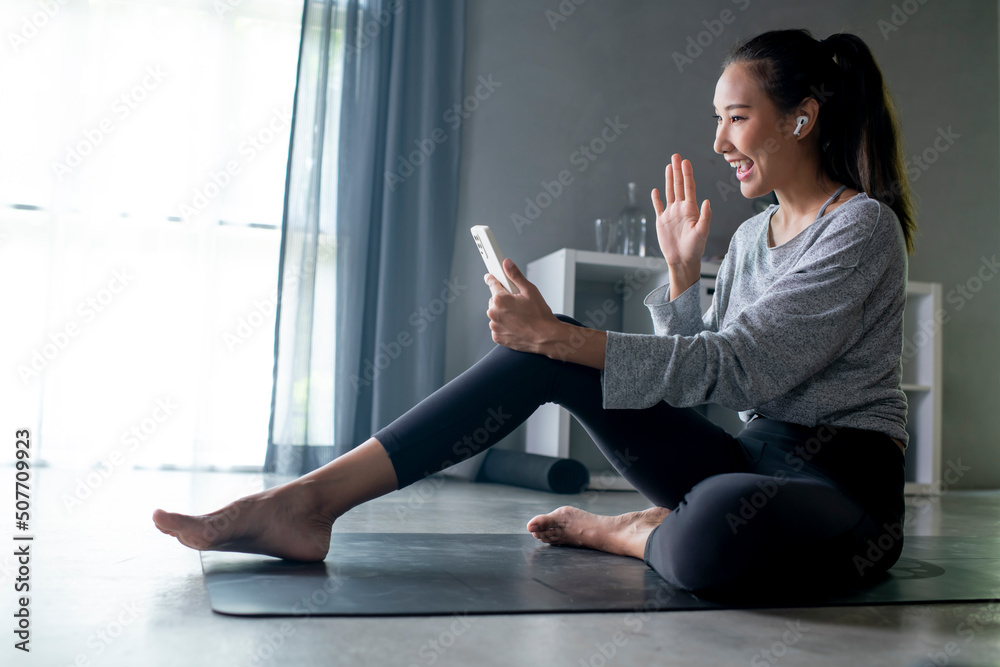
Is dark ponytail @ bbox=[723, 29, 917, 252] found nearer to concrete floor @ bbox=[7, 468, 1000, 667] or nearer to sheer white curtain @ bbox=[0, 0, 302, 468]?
concrete floor @ bbox=[7, 468, 1000, 667]

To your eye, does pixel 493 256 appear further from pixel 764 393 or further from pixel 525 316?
pixel 764 393

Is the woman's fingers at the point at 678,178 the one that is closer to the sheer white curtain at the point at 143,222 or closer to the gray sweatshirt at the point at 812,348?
the gray sweatshirt at the point at 812,348

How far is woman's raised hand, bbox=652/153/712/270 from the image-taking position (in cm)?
142

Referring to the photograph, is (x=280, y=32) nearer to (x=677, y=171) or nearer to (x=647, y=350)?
(x=677, y=171)

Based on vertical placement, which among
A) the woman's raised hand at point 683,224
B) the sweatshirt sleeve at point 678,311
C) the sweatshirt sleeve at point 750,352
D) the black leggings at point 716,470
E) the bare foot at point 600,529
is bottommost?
the bare foot at point 600,529

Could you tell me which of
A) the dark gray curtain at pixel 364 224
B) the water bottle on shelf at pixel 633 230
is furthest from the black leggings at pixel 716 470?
the water bottle on shelf at pixel 633 230

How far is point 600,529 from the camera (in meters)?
1.42

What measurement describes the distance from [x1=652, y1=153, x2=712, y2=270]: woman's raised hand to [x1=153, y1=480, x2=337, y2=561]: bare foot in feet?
2.41

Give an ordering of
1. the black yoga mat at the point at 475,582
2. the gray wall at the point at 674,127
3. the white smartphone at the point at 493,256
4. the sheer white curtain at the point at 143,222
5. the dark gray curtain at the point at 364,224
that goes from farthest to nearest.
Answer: the gray wall at the point at 674,127 < the dark gray curtain at the point at 364,224 < the sheer white curtain at the point at 143,222 < the white smartphone at the point at 493,256 < the black yoga mat at the point at 475,582

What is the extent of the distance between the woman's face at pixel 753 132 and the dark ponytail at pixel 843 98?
0.02 m

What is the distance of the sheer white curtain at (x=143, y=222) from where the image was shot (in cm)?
281

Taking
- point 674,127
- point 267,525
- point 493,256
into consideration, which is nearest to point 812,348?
point 493,256

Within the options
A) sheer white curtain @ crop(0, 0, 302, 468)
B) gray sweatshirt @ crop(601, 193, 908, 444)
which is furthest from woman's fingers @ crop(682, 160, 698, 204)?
sheer white curtain @ crop(0, 0, 302, 468)

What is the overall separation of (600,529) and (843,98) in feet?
2.66
